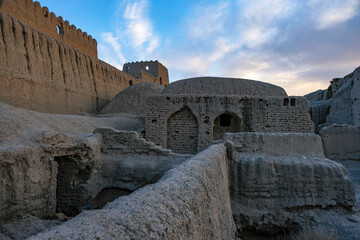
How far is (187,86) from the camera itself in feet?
Answer: 40.8

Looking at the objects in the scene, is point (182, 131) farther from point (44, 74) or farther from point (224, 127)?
point (44, 74)

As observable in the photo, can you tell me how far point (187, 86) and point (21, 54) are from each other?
8673mm

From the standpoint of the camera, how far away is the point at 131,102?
55.4ft

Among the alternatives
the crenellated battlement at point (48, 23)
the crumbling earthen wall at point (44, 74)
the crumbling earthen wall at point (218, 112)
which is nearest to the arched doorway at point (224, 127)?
the crumbling earthen wall at point (218, 112)

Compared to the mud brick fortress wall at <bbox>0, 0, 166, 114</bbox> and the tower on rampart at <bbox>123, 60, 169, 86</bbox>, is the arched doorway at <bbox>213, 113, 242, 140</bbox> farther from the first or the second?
the tower on rampart at <bbox>123, 60, 169, 86</bbox>

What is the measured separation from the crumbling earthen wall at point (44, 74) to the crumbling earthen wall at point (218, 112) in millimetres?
6532

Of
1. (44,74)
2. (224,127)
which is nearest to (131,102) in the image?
(44,74)

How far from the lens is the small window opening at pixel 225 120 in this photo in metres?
12.1

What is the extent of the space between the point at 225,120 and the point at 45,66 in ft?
35.2

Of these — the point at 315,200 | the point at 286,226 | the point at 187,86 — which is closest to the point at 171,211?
the point at 286,226

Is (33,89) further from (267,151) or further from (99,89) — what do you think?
(267,151)

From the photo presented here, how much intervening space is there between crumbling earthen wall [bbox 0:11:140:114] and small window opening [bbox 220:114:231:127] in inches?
372

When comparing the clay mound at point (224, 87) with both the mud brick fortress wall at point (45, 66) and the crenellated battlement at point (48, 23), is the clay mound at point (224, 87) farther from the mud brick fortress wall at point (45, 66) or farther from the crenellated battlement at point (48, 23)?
the crenellated battlement at point (48, 23)

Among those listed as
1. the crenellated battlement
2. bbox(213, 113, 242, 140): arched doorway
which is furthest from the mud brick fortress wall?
bbox(213, 113, 242, 140): arched doorway
